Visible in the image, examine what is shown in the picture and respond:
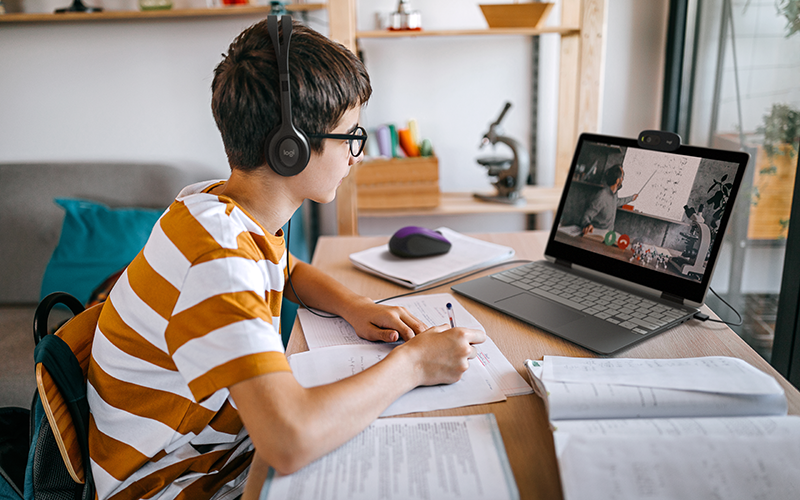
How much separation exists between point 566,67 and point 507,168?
1.41 feet

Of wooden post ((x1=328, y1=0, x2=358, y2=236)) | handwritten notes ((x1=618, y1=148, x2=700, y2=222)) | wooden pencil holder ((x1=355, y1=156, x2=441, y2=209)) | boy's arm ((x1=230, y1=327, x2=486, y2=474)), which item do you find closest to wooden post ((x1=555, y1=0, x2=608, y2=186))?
wooden pencil holder ((x1=355, y1=156, x2=441, y2=209))

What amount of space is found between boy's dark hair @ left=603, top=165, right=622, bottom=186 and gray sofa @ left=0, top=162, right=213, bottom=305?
1572 millimetres

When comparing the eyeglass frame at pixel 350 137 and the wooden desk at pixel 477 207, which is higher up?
the eyeglass frame at pixel 350 137

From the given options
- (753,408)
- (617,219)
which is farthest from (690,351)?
Answer: (617,219)

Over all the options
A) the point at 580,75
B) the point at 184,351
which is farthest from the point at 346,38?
the point at 184,351

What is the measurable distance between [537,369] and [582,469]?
0.20m

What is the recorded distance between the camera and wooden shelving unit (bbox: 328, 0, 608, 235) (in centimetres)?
171

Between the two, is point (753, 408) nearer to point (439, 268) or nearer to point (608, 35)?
point (439, 268)

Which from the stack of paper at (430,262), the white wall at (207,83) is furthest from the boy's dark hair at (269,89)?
the white wall at (207,83)

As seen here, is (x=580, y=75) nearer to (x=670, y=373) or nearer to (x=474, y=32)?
(x=474, y=32)

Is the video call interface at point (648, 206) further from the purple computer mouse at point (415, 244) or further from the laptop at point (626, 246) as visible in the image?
the purple computer mouse at point (415, 244)

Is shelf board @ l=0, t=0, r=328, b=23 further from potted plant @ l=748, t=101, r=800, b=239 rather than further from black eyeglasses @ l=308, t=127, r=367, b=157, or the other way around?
potted plant @ l=748, t=101, r=800, b=239

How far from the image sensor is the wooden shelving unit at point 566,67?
1709 millimetres

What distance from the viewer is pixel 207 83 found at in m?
2.06
